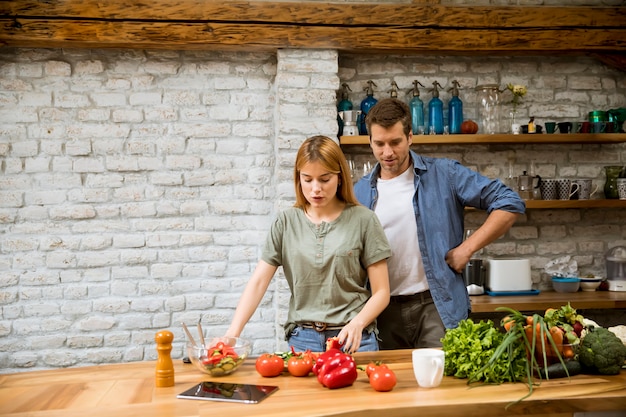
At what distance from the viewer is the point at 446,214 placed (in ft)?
10.0

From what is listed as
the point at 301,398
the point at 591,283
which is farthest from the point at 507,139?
the point at 301,398

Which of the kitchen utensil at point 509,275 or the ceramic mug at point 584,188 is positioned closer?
the kitchen utensil at point 509,275

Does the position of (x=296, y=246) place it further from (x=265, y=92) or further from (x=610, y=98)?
(x=610, y=98)

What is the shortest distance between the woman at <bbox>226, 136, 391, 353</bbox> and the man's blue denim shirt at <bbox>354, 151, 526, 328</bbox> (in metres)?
0.49

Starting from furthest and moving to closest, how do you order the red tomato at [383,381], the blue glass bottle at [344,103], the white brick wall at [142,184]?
the blue glass bottle at [344,103] < the white brick wall at [142,184] < the red tomato at [383,381]

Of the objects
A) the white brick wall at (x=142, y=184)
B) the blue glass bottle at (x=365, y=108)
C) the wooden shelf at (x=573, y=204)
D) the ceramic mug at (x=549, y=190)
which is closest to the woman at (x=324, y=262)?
the white brick wall at (x=142, y=184)

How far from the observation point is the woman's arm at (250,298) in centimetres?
242

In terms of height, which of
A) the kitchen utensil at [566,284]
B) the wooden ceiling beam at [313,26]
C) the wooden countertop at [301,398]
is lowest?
the wooden countertop at [301,398]

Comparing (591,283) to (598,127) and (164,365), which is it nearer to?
(598,127)

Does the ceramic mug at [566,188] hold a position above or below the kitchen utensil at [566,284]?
above

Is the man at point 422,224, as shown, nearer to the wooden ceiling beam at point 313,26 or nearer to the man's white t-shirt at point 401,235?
the man's white t-shirt at point 401,235

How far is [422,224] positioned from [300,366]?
1.18m

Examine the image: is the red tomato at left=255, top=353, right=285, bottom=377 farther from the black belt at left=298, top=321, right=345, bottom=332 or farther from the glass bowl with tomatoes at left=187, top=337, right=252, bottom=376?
the black belt at left=298, top=321, right=345, bottom=332

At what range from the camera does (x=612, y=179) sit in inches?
174
